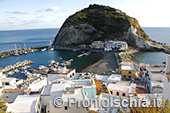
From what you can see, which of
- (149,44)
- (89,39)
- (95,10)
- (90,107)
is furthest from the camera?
(95,10)

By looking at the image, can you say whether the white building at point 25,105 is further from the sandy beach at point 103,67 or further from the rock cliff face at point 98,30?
the rock cliff face at point 98,30

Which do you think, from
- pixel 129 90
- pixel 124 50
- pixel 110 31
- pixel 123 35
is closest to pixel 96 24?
pixel 110 31

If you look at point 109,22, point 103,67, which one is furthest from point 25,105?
point 109,22

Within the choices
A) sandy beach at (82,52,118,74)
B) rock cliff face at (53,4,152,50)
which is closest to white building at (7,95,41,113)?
sandy beach at (82,52,118,74)

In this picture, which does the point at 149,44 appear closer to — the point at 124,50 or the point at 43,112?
the point at 124,50

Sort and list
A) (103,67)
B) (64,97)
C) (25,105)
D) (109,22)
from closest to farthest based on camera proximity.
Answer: (64,97), (25,105), (103,67), (109,22)

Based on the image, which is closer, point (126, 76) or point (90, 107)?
point (90, 107)

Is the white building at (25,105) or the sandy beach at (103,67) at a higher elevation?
the white building at (25,105)

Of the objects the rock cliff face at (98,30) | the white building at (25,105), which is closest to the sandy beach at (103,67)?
the white building at (25,105)

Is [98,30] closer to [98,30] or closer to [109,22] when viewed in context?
[98,30]
